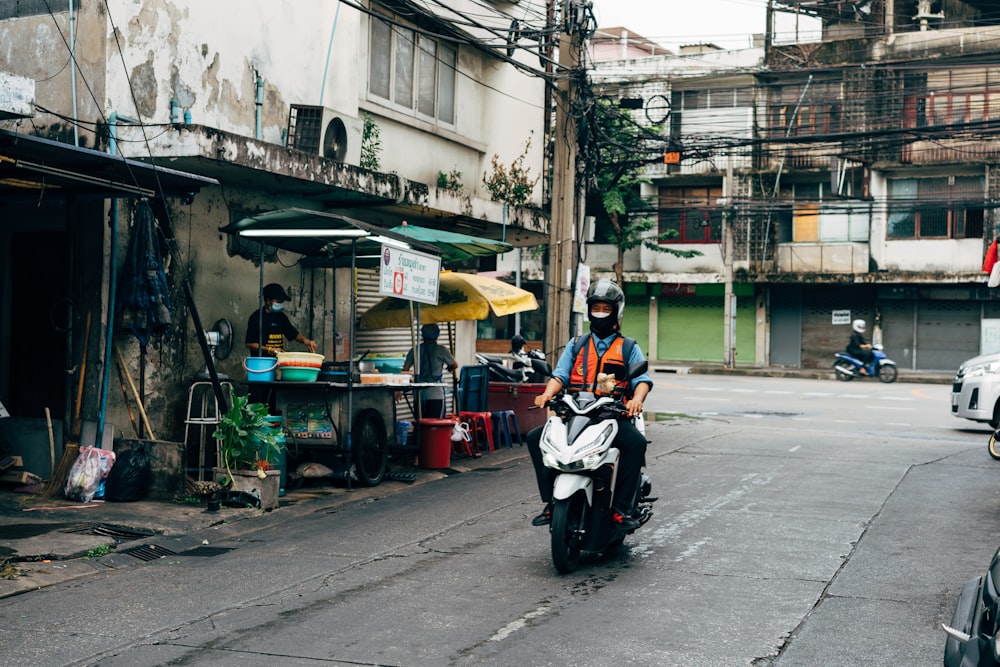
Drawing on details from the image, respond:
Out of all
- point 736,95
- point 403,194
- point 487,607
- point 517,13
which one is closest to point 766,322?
point 736,95

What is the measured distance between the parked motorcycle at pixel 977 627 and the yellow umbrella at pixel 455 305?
1033 cm

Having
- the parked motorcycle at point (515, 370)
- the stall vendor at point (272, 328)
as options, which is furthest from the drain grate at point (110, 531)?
the parked motorcycle at point (515, 370)

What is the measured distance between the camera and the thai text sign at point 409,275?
1130 centimetres

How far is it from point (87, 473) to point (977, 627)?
8.35 meters

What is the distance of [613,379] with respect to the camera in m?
7.69

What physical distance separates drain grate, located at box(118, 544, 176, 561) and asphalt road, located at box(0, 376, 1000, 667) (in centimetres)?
18

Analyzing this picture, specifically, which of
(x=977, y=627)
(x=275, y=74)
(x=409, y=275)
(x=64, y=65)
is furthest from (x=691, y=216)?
(x=977, y=627)

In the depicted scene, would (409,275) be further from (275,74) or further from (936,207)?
(936,207)

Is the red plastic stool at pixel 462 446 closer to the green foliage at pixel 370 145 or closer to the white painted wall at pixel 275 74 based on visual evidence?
the green foliage at pixel 370 145

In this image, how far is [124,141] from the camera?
34.6 ft

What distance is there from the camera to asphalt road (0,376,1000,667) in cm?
552

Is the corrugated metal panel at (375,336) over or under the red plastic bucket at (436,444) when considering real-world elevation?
over

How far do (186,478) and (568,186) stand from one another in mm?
9034

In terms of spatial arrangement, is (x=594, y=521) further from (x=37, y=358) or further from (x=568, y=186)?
(x=568, y=186)
